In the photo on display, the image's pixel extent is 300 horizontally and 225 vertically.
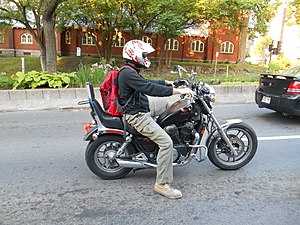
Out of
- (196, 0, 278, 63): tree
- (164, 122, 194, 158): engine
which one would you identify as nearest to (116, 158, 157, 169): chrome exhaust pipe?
(164, 122, 194, 158): engine

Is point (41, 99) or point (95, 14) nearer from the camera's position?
point (41, 99)

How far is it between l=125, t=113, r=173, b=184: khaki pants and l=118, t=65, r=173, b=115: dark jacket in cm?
12

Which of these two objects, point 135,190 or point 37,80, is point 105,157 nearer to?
point 135,190

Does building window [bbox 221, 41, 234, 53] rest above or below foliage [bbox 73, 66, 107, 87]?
above

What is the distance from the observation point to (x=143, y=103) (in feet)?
11.3

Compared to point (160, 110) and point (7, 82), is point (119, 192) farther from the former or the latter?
point (7, 82)

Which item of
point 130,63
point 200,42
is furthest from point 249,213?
point 200,42

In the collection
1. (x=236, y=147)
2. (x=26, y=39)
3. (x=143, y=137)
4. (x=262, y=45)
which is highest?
(x=262, y=45)

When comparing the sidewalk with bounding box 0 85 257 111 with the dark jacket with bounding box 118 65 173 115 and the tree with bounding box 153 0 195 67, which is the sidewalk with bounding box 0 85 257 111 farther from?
the tree with bounding box 153 0 195 67

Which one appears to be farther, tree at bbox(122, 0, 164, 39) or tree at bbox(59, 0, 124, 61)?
tree at bbox(59, 0, 124, 61)

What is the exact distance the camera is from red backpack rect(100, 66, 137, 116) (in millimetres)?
3418

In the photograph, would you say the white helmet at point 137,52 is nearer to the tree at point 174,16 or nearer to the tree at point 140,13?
the tree at point 140,13

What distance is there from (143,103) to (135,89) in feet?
1.00

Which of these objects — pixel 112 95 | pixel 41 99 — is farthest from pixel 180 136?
pixel 41 99
